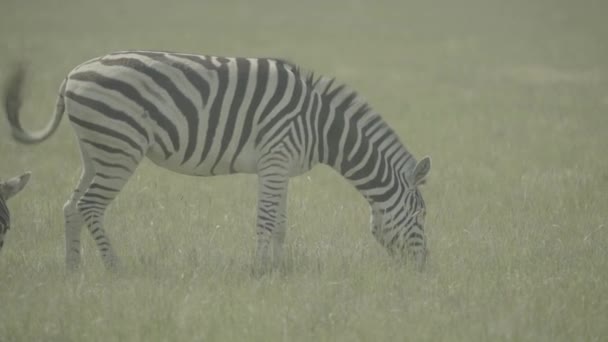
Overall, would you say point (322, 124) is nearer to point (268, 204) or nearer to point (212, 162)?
point (268, 204)

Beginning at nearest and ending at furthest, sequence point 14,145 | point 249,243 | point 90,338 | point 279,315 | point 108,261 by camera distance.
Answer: point 90,338, point 279,315, point 108,261, point 249,243, point 14,145

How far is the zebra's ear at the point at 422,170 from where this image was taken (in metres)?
8.35

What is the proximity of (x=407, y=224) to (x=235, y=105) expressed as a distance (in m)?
2.14

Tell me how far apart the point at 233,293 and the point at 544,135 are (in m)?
10.7

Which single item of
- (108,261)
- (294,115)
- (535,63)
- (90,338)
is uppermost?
(535,63)

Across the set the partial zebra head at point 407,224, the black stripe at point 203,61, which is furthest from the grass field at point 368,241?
the black stripe at point 203,61

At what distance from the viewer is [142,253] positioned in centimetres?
869

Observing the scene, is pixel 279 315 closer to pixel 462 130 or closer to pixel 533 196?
pixel 533 196

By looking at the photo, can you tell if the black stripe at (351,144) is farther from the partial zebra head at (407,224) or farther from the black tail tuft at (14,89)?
the black tail tuft at (14,89)

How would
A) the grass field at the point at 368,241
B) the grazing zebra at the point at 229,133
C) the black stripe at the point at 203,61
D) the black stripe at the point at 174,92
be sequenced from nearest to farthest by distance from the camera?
the grass field at the point at 368,241, the grazing zebra at the point at 229,133, the black stripe at the point at 174,92, the black stripe at the point at 203,61

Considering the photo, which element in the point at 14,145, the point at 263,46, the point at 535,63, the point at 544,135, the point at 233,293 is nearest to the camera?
the point at 233,293

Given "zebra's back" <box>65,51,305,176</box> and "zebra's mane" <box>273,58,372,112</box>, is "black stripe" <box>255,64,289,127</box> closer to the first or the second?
"zebra's back" <box>65,51,305,176</box>

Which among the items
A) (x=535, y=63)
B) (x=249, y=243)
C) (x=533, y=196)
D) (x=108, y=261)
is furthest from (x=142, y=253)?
(x=535, y=63)

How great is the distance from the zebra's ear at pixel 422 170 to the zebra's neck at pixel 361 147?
148 mm
